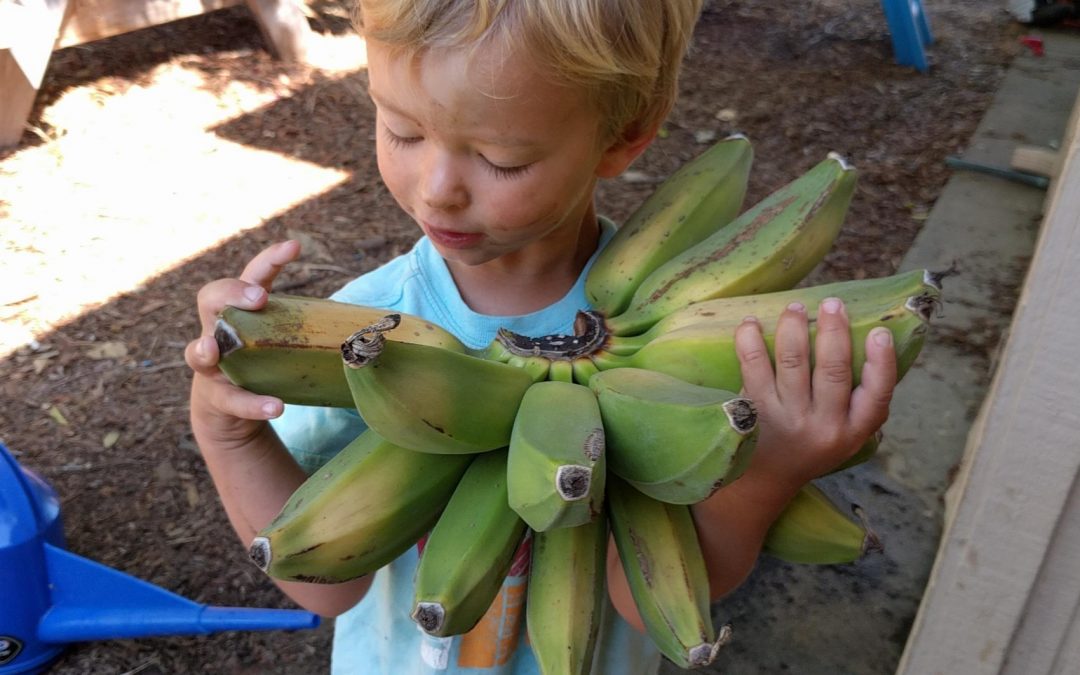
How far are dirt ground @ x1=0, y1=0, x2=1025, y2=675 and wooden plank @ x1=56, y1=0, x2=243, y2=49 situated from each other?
1.14ft

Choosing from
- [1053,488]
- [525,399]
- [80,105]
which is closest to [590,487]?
[525,399]

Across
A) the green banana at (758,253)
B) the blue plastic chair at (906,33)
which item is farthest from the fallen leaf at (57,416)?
the blue plastic chair at (906,33)

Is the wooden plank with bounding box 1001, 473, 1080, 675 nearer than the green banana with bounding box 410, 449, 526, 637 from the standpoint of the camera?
No

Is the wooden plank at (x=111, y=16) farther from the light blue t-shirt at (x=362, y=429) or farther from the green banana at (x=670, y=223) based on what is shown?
the green banana at (x=670, y=223)

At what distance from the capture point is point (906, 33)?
652 centimetres

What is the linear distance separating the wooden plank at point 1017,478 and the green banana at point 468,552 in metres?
0.84

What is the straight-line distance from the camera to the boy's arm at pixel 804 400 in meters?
1.05

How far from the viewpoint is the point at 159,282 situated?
160 inches

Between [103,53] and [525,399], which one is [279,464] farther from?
[103,53]

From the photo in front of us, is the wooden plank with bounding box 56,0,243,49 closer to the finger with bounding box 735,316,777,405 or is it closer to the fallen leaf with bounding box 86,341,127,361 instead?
the fallen leaf with bounding box 86,341,127,361

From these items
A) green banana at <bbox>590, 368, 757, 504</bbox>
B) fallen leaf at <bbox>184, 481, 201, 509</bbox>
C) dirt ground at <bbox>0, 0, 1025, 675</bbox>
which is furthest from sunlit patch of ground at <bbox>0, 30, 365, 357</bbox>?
green banana at <bbox>590, 368, 757, 504</bbox>

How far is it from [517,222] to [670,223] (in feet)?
0.95

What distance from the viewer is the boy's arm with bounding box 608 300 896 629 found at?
3.44ft

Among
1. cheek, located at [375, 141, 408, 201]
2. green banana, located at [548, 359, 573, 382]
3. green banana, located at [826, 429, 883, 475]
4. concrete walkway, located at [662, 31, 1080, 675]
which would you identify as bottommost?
concrete walkway, located at [662, 31, 1080, 675]
